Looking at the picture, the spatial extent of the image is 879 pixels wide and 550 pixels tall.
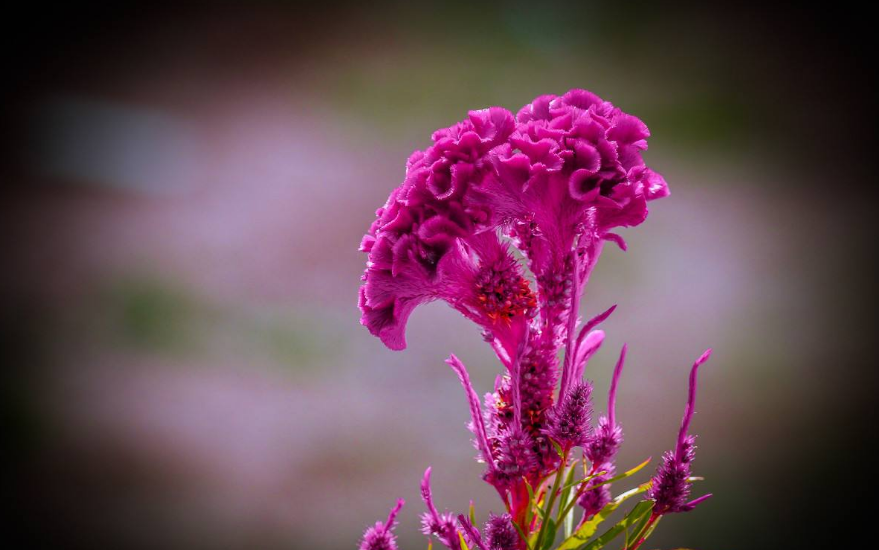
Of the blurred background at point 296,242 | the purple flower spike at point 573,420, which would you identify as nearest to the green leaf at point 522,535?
the purple flower spike at point 573,420

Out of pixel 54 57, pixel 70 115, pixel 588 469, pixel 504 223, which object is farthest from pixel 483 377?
pixel 54 57

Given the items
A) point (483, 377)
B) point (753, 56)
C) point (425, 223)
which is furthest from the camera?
point (753, 56)

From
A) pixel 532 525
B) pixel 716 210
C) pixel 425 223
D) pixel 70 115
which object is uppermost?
pixel 70 115

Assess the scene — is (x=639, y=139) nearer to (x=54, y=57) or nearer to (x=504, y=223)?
(x=504, y=223)

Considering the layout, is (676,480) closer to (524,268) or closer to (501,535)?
(501,535)

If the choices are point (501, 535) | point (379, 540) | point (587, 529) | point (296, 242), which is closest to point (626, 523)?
point (587, 529)

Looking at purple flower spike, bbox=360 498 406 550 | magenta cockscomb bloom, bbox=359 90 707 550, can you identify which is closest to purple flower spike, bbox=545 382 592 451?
magenta cockscomb bloom, bbox=359 90 707 550

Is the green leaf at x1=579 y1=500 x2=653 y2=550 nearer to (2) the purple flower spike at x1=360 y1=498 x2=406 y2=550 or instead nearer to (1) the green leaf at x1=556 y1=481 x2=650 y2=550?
(1) the green leaf at x1=556 y1=481 x2=650 y2=550

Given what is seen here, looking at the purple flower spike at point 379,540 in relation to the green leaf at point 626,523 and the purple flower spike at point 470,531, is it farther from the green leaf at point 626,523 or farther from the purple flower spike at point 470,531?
the green leaf at point 626,523
